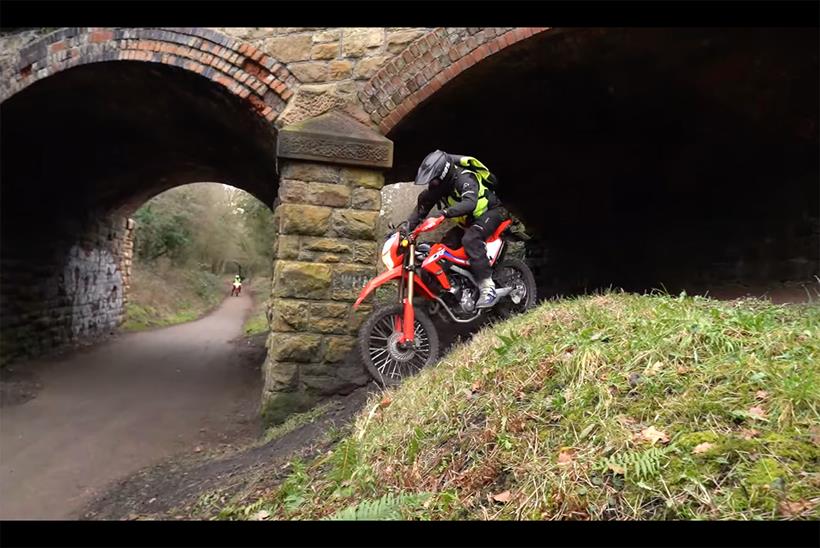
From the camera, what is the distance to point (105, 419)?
5.95 metres

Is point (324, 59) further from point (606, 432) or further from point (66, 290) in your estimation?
point (66, 290)

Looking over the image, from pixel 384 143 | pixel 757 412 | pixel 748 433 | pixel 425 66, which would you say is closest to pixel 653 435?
pixel 748 433

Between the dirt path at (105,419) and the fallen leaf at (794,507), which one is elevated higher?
the fallen leaf at (794,507)

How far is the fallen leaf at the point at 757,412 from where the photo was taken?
230 centimetres

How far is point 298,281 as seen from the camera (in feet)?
16.9

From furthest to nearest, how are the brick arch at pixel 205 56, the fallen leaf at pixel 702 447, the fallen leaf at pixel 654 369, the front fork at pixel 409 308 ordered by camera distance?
the brick arch at pixel 205 56 → the front fork at pixel 409 308 → the fallen leaf at pixel 654 369 → the fallen leaf at pixel 702 447

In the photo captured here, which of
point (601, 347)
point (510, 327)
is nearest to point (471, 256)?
point (510, 327)

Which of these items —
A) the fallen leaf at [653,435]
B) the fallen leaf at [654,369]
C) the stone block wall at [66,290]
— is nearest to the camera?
the fallen leaf at [653,435]

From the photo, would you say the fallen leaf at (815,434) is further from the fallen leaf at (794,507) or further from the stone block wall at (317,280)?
the stone block wall at (317,280)

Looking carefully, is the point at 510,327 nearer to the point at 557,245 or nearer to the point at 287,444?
the point at 287,444

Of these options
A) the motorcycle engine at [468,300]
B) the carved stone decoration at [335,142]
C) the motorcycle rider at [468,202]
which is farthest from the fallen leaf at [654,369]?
the carved stone decoration at [335,142]

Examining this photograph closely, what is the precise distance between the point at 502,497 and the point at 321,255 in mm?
3425

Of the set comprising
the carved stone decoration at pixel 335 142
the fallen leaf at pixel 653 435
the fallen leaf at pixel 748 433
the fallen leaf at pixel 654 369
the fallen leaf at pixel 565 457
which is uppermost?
the carved stone decoration at pixel 335 142
